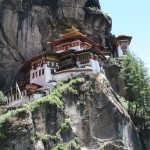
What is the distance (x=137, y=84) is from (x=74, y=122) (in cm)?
1092

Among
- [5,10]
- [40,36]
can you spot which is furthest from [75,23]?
[5,10]

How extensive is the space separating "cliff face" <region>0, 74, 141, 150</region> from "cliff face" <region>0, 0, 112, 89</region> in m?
11.9

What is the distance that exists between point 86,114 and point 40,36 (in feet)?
57.0

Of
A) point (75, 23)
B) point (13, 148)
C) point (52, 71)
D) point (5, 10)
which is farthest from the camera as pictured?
point (75, 23)

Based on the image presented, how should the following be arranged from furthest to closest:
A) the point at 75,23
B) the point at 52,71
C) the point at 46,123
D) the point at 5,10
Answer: the point at 75,23
the point at 5,10
the point at 52,71
the point at 46,123

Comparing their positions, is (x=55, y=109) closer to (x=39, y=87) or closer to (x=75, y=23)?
(x=39, y=87)

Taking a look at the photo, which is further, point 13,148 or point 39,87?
point 39,87

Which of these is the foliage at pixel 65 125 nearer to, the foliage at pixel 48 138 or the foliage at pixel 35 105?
the foliage at pixel 48 138

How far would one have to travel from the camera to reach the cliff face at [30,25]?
5306 centimetres

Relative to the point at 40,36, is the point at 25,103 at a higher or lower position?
lower

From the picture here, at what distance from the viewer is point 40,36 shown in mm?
54531

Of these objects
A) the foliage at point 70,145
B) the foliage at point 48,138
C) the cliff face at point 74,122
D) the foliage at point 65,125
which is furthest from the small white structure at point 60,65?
the foliage at point 70,145

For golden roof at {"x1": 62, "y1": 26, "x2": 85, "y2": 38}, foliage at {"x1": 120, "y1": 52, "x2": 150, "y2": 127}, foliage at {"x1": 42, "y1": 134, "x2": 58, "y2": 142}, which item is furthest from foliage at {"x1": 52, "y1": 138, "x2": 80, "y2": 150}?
golden roof at {"x1": 62, "y1": 26, "x2": 85, "y2": 38}

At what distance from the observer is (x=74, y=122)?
40281mm
